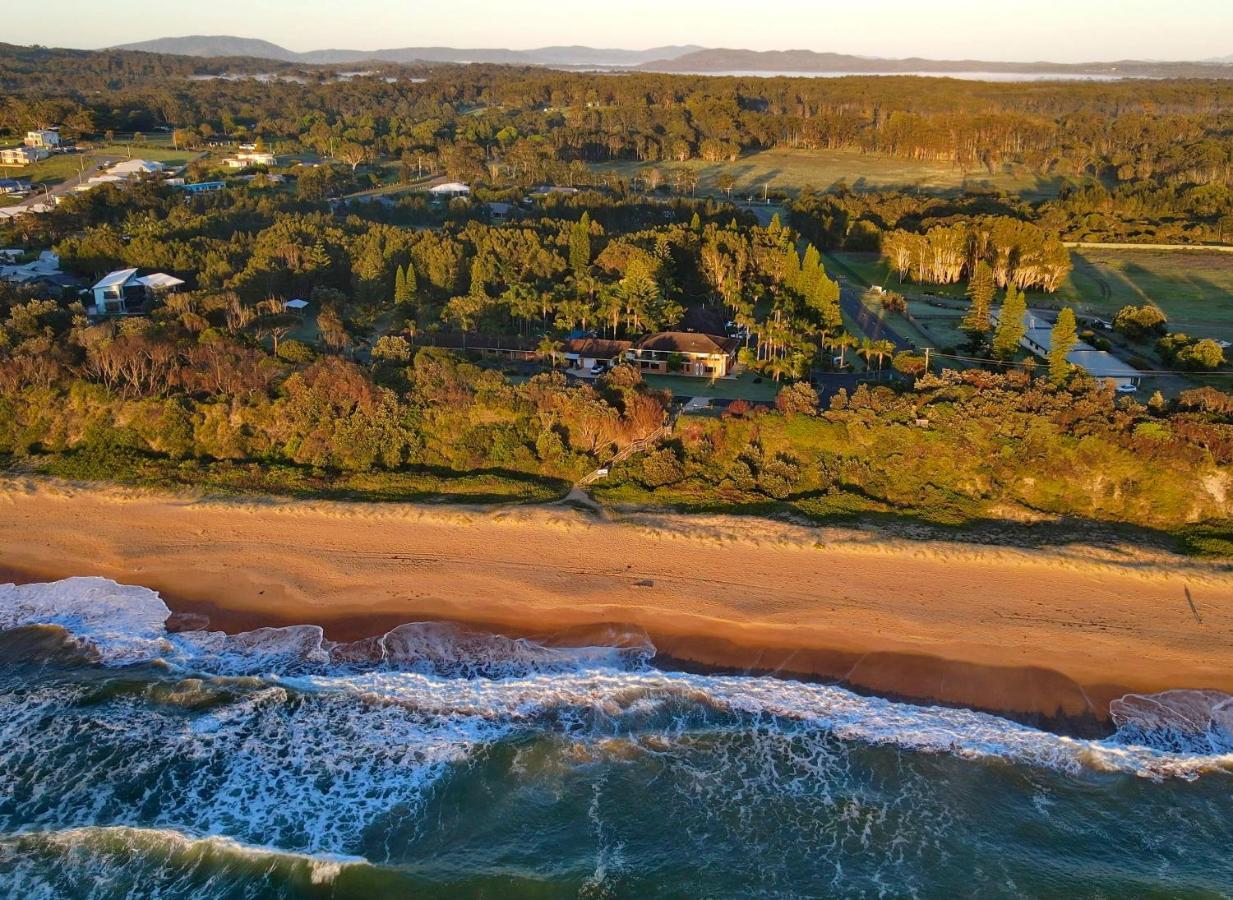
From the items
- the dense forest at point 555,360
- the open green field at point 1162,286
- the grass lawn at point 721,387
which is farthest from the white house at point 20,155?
the open green field at point 1162,286

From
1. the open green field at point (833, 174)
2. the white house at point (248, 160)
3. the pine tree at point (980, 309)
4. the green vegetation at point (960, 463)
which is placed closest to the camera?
the green vegetation at point (960, 463)

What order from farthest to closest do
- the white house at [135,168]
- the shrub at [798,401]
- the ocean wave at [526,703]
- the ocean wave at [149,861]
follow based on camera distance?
the white house at [135,168]
the shrub at [798,401]
the ocean wave at [526,703]
the ocean wave at [149,861]

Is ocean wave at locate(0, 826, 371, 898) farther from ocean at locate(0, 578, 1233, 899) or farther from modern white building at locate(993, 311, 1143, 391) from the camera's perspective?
modern white building at locate(993, 311, 1143, 391)

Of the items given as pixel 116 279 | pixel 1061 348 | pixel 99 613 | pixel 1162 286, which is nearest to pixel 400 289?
pixel 116 279

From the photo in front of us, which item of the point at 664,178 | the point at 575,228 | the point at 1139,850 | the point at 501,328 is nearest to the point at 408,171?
the point at 664,178

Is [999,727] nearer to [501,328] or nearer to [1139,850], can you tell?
[1139,850]

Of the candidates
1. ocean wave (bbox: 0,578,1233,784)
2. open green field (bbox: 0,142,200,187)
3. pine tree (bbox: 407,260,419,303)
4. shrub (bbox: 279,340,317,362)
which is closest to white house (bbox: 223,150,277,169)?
open green field (bbox: 0,142,200,187)

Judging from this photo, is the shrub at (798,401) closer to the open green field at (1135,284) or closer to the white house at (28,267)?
the open green field at (1135,284)
